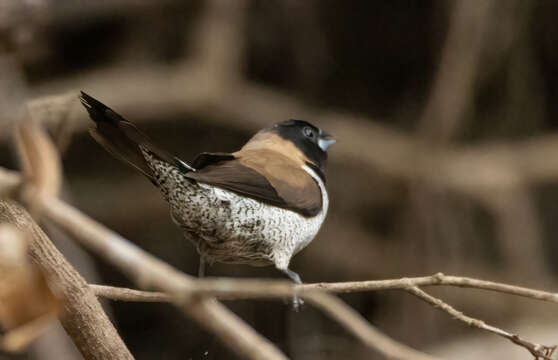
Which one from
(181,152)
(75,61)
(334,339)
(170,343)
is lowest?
(170,343)

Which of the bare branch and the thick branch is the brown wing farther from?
the thick branch

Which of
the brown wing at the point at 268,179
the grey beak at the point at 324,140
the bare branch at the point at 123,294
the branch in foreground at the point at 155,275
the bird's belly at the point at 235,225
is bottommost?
the bare branch at the point at 123,294

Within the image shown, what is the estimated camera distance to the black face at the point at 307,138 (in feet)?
13.3

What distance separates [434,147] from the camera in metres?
6.62

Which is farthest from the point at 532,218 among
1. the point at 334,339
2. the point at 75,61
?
the point at 75,61

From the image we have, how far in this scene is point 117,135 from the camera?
240 centimetres

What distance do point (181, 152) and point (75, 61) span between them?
1.21 m

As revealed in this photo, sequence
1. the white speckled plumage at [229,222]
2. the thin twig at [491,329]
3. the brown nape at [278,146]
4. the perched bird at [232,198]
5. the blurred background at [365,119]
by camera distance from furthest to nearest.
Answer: the blurred background at [365,119]
the brown nape at [278,146]
the white speckled plumage at [229,222]
the perched bird at [232,198]
the thin twig at [491,329]

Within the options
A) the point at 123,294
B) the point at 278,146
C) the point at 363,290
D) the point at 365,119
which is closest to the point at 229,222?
the point at 123,294

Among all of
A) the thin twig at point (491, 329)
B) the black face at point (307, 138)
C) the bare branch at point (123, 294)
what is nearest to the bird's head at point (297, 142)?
the black face at point (307, 138)

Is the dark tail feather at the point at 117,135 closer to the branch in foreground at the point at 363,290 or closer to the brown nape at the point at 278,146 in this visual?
the branch in foreground at the point at 363,290

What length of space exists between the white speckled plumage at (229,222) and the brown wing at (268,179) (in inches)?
1.6

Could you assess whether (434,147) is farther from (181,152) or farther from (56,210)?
(56,210)

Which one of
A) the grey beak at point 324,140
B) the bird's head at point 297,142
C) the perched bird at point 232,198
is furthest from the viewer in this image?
the grey beak at point 324,140
